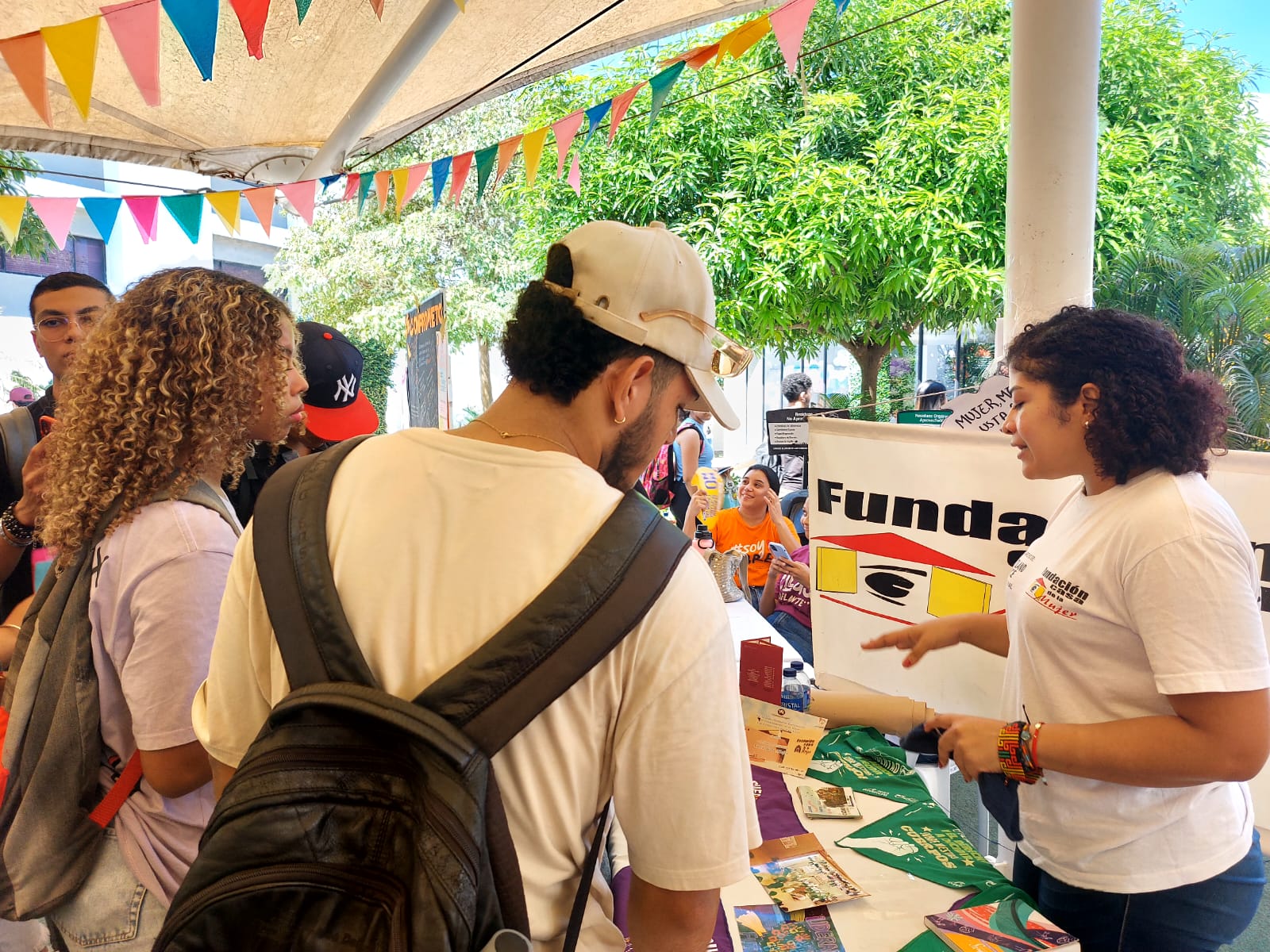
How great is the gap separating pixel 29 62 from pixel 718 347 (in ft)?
9.61

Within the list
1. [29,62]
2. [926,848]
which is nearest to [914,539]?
[926,848]

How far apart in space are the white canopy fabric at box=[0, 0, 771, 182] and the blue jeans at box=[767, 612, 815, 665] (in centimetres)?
307

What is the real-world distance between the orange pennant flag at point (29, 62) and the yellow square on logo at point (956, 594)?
3236mm

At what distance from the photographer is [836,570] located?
2775mm

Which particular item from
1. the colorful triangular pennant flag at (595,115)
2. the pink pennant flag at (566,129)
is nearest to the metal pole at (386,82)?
the pink pennant flag at (566,129)

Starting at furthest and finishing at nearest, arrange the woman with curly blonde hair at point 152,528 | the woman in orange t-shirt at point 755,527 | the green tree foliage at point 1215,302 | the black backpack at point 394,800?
the green tree foliage at point 1215,302 → the woman in orange t-shirt at point 755,527 → the woman with curly blonde hair at point 152,528 → the black backpack at point 394,800

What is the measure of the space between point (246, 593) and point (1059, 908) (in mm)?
1578

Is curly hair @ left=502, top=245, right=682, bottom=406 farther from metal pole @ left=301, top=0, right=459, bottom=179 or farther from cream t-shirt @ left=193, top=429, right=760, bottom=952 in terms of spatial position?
metal pole @ left=301, top=0, right=459, bottom=179

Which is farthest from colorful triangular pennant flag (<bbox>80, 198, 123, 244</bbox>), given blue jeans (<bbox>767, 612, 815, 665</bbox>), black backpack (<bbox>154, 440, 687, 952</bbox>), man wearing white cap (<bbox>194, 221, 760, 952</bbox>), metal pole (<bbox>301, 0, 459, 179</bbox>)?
black backpack (<bbox>154, 440, 687, 952</bbox>)

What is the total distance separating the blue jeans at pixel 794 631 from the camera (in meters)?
3.95

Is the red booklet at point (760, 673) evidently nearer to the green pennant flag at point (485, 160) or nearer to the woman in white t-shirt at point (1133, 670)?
the woman in white t-shirt at point (1133, 670)

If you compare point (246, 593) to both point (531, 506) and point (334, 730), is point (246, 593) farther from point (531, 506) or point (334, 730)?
point (531, 506)

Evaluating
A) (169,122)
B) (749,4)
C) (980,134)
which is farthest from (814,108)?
(169,122)

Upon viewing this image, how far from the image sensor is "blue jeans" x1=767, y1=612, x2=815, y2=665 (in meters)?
3.95
